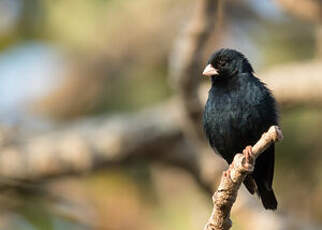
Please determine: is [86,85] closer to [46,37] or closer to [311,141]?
[46,37]

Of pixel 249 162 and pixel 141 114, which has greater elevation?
pixel 141 114

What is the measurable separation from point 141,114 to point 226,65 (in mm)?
3595

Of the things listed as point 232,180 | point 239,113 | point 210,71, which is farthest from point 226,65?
point 232,180

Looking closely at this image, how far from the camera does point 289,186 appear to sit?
441 inches

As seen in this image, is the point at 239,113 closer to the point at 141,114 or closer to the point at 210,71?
the point at 210,71

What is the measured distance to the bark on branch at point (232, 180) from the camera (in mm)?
5305

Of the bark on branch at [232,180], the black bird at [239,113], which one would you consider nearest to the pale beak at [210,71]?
the black bird at [239,113]

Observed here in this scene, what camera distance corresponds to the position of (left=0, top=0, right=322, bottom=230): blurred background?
9133 mm

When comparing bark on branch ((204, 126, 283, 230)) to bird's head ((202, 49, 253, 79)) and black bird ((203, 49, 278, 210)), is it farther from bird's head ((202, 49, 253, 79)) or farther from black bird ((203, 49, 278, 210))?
bird's head ((202, 49, 253, 79))

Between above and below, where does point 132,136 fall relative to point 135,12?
below

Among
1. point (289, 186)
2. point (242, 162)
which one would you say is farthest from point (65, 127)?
point (242, 162)

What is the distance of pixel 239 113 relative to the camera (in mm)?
Answer: 6637

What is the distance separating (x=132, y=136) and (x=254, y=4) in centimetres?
→ 324

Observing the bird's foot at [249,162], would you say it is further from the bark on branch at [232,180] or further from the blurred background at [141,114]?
the blurred background at [141,114]
